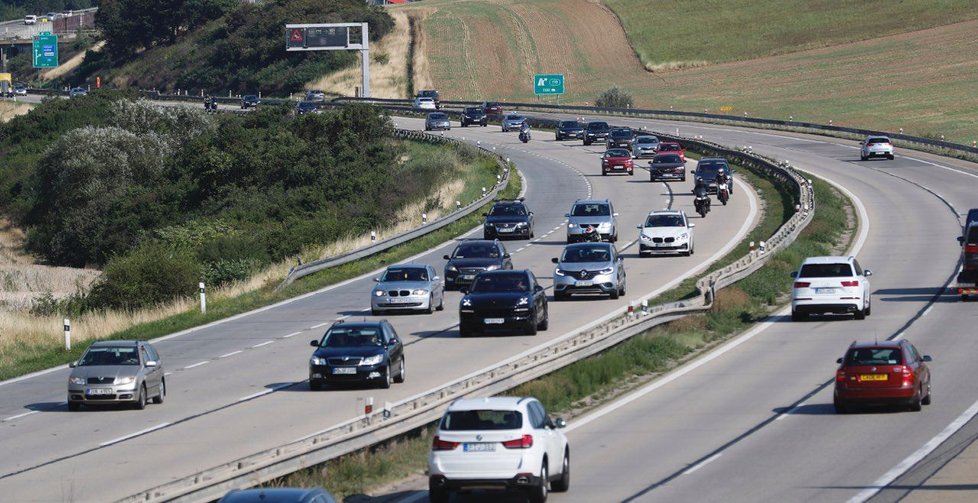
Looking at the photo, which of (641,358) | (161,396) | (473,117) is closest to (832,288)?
(641,358)

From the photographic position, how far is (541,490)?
17.8 meters

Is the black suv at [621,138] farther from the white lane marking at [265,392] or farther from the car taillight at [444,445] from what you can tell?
the car taillight at [444,445]

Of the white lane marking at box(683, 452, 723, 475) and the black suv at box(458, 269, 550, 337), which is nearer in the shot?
the white lane marking at box(683, 452, 723, 475)

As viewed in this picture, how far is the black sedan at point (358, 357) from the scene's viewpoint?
91.3 ft

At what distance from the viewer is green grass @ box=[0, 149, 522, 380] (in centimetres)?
3550

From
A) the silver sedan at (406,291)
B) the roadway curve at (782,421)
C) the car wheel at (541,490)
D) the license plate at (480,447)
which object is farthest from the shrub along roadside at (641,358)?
the silver sedan at (406,291)

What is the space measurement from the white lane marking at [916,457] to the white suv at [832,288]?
36.5 ft

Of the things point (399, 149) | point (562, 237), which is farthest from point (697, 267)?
point (399, 149)

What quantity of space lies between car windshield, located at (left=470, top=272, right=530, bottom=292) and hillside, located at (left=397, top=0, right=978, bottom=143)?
73.6m

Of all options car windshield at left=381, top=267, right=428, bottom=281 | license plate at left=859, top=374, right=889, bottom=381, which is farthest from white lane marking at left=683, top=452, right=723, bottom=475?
car windshield at left=381, top=267, right=428, bottom=281

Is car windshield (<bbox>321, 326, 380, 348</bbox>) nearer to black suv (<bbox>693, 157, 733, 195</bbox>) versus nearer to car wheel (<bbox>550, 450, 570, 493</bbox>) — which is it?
car wheel (<bbox>550, 450, 570, 493</bbox>)

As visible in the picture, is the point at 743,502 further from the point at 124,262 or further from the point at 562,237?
the point at 562,237

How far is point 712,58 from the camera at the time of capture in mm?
145375

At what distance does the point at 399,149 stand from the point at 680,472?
71.2 meters
